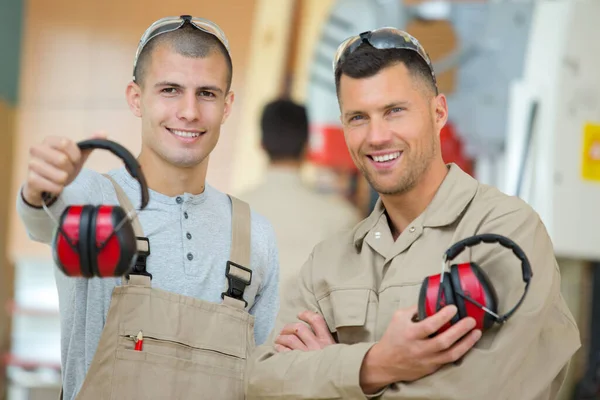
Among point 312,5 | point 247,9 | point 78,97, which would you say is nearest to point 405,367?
point 312,5

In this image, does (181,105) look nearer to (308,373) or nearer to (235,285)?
(235,285)

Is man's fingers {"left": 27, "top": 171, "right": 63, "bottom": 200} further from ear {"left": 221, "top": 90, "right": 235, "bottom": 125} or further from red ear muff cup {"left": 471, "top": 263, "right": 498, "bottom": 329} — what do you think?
red ear muff cup {"left": 471, "top": 263, "right": 498, "bottom": 329}

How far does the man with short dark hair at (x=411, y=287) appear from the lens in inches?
81.7

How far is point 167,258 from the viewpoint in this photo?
8.29 ft

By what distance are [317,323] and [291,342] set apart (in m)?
0.08

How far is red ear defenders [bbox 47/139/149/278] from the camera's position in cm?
207

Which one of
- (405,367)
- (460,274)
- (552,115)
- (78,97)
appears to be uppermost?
(78,97)

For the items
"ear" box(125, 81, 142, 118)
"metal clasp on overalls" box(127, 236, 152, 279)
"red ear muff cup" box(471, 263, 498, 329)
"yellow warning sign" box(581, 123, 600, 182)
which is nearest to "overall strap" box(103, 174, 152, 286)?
"metal clasp on overalls" box(127, 236, 152, 279)

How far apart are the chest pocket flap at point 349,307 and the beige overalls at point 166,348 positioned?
11.4 inches

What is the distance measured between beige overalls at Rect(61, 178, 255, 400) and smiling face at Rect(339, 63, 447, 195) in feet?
1.67

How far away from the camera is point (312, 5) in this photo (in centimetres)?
599

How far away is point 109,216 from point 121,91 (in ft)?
17.6

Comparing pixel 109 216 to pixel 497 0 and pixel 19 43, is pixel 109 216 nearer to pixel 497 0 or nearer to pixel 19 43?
pixel 497 0

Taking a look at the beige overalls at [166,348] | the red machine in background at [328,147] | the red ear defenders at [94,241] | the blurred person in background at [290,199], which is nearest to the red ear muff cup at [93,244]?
the red ear defenders at [94,241]
